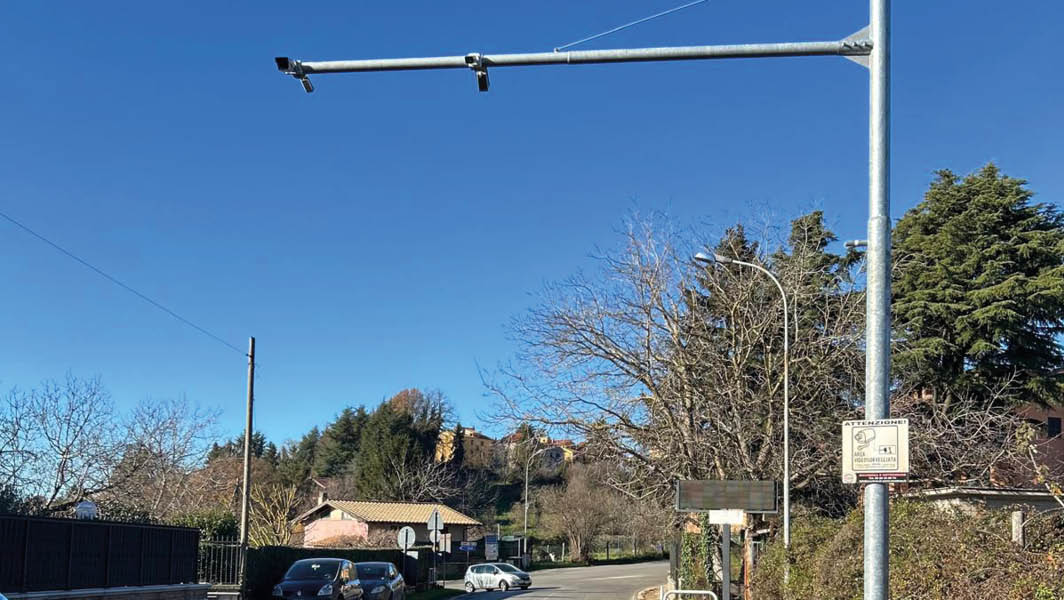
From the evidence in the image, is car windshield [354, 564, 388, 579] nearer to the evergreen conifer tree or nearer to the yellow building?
the evergreen conifer tree

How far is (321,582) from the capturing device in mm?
24469

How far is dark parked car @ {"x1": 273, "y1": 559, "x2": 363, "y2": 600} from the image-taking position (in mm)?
24172

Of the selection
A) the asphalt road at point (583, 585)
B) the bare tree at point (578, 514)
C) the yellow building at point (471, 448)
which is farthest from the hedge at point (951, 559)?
the yellow building at point (471, 448)

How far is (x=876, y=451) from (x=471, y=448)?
9100 centimetres

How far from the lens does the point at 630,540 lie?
87.2m

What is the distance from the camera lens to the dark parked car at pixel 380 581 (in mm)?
28094

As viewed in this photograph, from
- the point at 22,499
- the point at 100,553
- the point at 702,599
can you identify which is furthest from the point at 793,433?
the point at 22,499

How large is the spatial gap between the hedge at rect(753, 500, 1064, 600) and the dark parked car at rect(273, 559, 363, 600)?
11.5 metres

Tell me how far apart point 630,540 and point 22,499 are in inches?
2517

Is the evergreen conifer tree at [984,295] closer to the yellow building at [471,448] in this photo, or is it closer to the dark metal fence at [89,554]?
the dark metal fence at [89,554]

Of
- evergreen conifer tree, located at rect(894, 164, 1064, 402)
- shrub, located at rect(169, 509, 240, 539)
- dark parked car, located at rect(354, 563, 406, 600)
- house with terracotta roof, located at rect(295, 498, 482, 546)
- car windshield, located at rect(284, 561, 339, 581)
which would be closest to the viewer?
car windshield, located at rect(284, 561, 339, 581)

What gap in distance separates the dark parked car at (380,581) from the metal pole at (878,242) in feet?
73.5

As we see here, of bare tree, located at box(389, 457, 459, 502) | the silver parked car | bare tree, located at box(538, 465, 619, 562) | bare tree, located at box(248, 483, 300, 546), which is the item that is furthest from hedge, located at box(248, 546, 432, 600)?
bare tree, located at box(389, 457, 459, 502)

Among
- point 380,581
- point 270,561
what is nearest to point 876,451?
point 380,581
